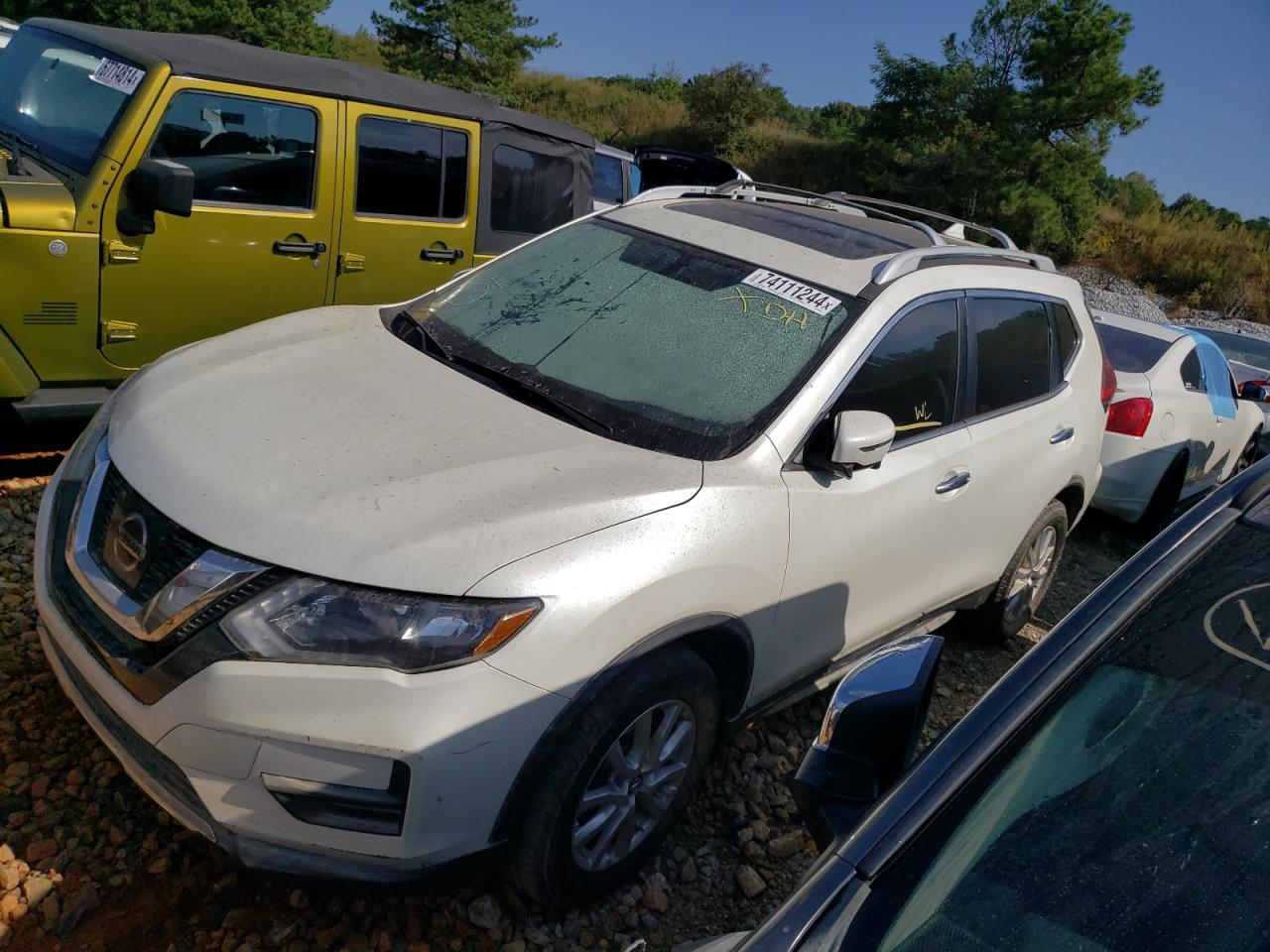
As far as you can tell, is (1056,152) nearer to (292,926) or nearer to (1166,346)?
(1166,346)

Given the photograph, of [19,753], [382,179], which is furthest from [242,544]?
[382,179]

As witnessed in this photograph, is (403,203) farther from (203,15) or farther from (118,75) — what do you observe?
(203,15)

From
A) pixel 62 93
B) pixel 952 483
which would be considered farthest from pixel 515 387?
Result: pixel 62 93

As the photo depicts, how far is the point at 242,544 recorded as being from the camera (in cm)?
211

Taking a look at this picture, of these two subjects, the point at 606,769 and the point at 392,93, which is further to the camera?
the point at 392,93

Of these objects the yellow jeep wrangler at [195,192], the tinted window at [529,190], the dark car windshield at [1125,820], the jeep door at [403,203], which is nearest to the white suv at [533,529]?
the dark car windshield at [1125,820]

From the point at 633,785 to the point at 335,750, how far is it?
2.74 feet

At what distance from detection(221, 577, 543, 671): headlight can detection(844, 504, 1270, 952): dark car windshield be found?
101 cm

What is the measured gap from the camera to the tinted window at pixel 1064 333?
4191 millimetres

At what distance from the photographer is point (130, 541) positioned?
2.28 meters

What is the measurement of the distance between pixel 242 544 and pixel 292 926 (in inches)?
40.6

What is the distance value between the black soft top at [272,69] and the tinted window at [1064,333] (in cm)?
342

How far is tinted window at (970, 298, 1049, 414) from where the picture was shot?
3.59 metres

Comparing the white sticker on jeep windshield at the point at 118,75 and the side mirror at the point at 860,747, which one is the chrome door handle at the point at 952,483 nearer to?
the side mirror at the point at 860,747
